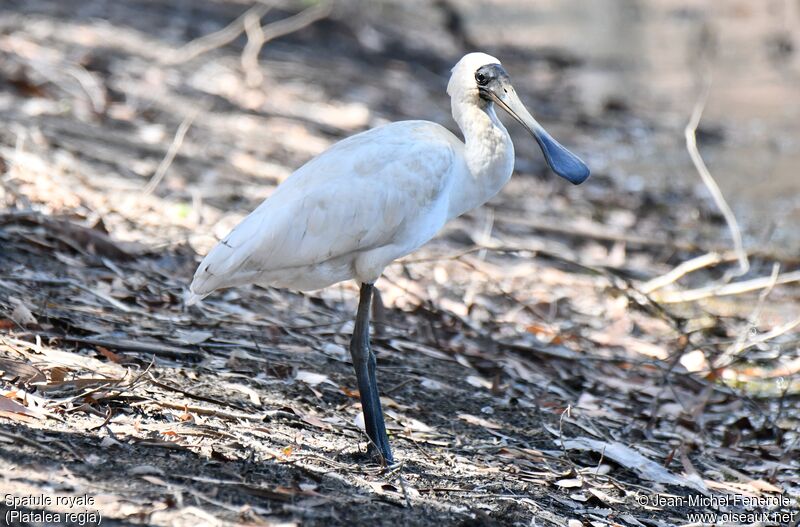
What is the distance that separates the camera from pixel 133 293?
5438mm

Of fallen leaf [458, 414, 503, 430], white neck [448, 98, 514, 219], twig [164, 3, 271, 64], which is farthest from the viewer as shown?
twig [164, 3, 271, 64]

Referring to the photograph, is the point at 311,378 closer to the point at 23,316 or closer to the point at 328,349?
the point at 328,349

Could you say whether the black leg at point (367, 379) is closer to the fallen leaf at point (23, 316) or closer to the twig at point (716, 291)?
the fallen leaf at point (23, 316)

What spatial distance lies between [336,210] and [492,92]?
2.75 feet

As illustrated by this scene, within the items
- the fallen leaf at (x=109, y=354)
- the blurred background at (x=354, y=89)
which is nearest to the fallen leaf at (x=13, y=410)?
the fallen leaf at (x=109, y=354)

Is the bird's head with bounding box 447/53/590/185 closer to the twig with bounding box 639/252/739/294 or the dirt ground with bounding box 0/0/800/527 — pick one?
the dirt ground with bounding box 0/0/800/527

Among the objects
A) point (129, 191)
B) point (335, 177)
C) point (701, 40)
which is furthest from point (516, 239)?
point (701, 40)

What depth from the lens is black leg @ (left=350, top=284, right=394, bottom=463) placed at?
14.0 ft

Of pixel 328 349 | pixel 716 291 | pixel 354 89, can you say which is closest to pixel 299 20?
pixel 354 89

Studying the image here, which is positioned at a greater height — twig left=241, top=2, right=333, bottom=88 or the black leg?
twig left=241, top=2, right=333, bottom=88

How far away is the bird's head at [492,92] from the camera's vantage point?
4.57 m

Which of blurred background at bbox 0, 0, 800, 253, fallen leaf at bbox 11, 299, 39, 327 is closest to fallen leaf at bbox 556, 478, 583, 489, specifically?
fallen leaf at bbox 11, 299, 39, 327

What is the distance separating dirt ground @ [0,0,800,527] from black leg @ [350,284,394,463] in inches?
4.2

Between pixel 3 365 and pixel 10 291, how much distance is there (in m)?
0.83
